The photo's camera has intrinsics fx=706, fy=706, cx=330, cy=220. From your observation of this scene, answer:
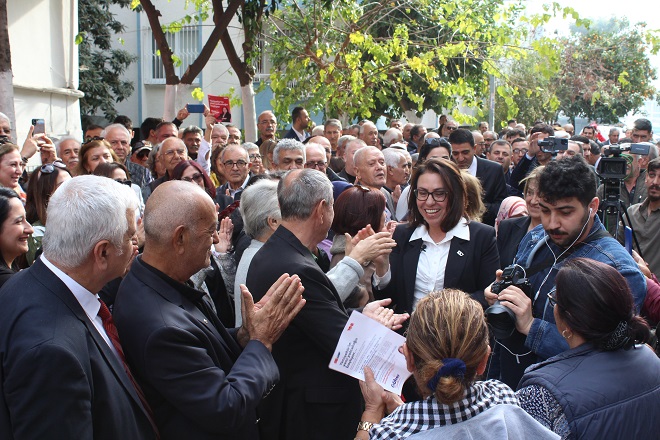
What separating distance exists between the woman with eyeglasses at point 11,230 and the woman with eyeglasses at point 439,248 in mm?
2103

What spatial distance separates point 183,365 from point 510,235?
350cm

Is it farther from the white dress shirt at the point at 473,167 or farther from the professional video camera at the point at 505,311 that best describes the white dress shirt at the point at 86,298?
the white dress shirt at the point at 473,167

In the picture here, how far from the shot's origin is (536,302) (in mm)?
3547

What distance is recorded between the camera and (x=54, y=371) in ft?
7.09

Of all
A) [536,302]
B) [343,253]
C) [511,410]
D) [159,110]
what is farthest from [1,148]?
[159,110]

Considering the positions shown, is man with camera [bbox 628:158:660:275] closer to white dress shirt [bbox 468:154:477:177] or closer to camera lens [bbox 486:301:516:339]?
white dress shirt [bbox 468:154:477:177]

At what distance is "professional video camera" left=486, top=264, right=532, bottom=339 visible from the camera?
323 cm

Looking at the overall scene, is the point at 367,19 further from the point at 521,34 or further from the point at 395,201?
the point at 395,201

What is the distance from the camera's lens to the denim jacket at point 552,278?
326cm

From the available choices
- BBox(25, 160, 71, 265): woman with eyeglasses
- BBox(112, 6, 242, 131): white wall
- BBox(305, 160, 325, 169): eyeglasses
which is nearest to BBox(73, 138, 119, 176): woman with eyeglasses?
BBox(25, 160, 71, 265): woman with eyeglasses

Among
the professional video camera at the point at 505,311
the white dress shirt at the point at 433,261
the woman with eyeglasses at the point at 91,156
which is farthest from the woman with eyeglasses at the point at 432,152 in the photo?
the professional video camera at the point at 505,311

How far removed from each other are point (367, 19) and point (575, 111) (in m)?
23.9

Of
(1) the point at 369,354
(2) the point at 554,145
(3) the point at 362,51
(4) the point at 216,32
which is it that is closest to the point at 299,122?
(4) the point at 216,32

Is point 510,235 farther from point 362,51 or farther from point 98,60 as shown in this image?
point 98,60
